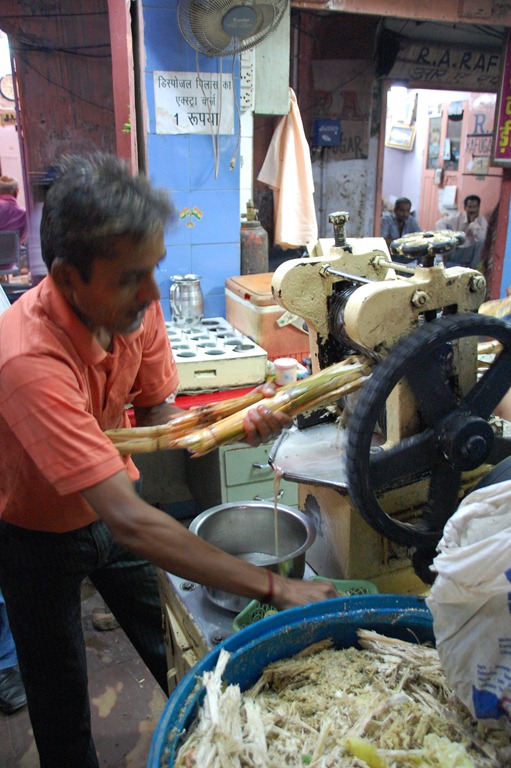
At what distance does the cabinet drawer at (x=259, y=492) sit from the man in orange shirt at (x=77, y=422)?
56.7 inches

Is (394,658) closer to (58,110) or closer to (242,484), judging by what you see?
(242,484)

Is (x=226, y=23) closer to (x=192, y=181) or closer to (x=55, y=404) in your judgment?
(x=192, y=181)

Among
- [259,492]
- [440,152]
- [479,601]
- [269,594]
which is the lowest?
[259,492]

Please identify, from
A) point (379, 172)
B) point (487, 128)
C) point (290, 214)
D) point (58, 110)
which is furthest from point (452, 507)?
point (487, 128)

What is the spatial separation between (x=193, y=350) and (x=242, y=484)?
2.43ft

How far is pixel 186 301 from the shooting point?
11.1 feet

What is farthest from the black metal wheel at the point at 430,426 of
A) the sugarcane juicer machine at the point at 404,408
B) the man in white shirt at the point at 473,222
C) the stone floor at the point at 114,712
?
the man in white shirt at the point at 473,222

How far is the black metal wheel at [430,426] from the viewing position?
3.88 ft

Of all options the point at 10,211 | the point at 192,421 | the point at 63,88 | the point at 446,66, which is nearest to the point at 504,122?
the point at 446,66

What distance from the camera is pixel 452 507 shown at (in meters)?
1.38

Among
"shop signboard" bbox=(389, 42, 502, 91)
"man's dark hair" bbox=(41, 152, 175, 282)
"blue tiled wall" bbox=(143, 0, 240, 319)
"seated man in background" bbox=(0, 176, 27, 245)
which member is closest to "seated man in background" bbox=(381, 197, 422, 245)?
"shop signboard" bbox=(389, 42, 502, 91)

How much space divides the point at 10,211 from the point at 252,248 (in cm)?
383

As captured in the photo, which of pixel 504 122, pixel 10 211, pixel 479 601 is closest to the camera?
pixel 479 601

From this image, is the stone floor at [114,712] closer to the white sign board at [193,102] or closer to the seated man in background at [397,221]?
the white sign board at [193,102]
